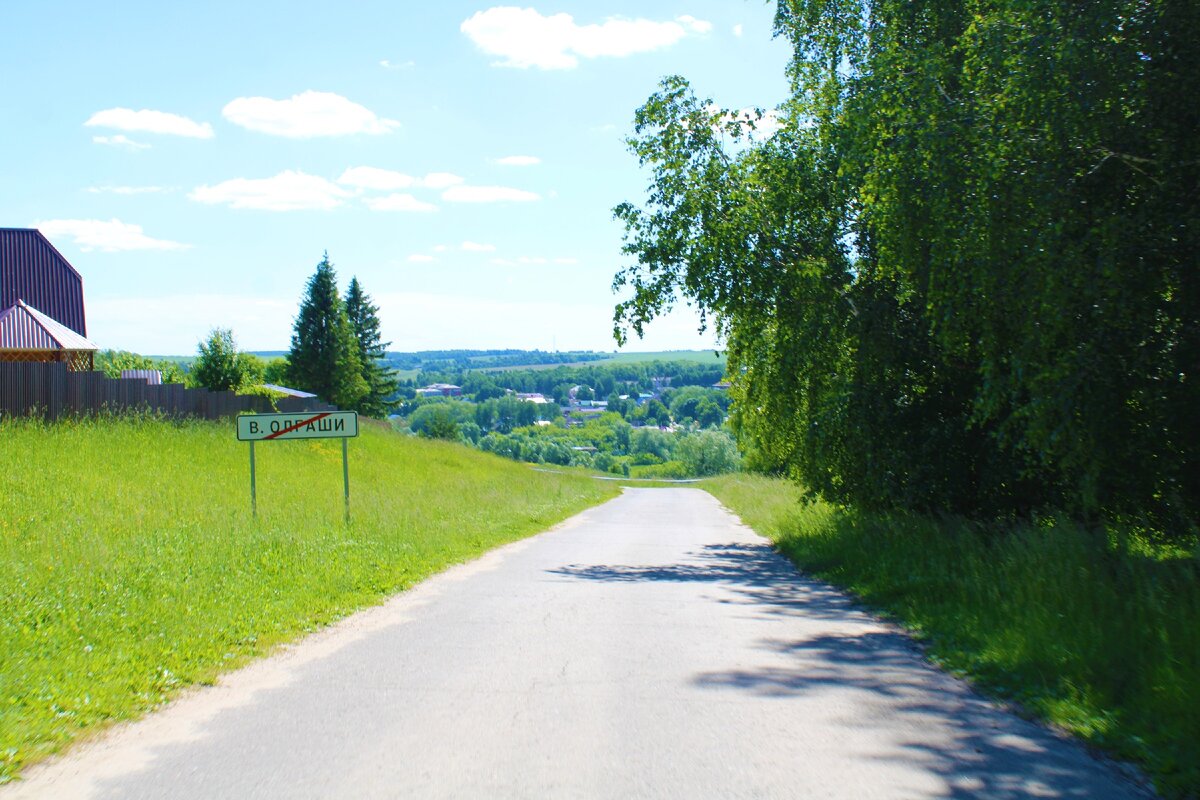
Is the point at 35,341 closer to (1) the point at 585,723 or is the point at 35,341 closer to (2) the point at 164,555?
(2) the point at 164,555

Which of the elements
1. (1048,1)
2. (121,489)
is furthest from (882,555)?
(121,489)

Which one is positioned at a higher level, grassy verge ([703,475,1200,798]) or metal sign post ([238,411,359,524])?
metal sign post ([238,411,359,524])

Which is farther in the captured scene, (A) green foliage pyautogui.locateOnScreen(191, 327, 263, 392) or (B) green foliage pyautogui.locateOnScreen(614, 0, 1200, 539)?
(A) green foliage pyautogui.locateOnScreen(191, 327, 263, 392)

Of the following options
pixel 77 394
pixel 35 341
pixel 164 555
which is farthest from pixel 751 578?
pixel 35 341

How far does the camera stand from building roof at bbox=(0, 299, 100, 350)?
33938mm

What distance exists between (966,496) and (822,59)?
321 inches

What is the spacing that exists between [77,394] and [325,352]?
54.2 metres

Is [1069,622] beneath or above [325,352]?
beneath

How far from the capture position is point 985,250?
1055 cm

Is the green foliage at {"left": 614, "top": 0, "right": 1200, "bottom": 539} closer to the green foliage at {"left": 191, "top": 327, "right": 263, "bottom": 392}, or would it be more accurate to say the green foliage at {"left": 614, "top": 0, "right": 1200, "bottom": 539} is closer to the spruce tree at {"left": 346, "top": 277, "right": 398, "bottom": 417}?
the green foliage at {"left": 191, "top": 327, "right": 263, "bottom": 392}

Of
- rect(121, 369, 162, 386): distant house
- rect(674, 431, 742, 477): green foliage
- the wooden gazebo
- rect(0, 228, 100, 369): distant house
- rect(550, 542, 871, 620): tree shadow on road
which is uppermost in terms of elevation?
rect(0, 228, 100, 369): distant house

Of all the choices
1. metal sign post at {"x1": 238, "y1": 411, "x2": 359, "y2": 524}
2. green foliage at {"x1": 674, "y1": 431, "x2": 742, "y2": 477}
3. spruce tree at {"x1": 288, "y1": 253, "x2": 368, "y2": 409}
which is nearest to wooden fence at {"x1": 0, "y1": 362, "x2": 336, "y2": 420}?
metal sign post at {"x1": 238, "y1": 411, "x2": 359, "y2": 524}

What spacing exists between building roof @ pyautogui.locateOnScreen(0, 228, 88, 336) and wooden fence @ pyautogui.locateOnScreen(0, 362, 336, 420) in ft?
76.4

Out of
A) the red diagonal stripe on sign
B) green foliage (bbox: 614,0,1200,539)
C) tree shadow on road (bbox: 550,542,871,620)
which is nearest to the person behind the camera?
green foliage (bbox: 614,0,1200,539)
